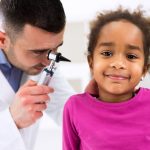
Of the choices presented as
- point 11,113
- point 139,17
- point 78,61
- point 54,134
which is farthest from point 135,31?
point 54,134

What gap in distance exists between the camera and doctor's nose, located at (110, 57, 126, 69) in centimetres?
80

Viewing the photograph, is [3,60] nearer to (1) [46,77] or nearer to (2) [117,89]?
(1) [46,77]

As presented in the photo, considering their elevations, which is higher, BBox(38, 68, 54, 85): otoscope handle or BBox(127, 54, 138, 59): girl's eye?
BBox(127, 54, 138, 59): girl's eye

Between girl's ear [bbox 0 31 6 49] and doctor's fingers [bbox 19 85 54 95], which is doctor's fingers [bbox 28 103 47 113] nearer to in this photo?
doctor's fingers [bbox 19 85 54 95]

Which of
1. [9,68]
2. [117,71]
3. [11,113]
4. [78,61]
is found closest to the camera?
[117,71]

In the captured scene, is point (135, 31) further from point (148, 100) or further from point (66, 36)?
point (66, 36)

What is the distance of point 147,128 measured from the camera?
2.66ft

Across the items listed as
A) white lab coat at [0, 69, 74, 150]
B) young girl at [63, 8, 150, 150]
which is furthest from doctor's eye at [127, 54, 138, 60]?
white lab coat at [0, 69, 74, 150]

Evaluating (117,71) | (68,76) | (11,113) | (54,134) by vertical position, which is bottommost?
(54,134)

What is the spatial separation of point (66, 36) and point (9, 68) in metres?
0.43

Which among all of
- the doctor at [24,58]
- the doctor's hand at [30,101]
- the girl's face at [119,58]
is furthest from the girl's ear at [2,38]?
the girl's face at [119,58]

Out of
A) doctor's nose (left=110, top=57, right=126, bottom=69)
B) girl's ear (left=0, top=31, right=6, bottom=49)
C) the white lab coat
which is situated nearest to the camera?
doctor's nose (left=110, top=57, right=126, bottom=69)

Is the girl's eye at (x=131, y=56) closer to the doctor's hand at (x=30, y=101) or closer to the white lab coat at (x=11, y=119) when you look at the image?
the doctor's hand at (x=30, y=101)

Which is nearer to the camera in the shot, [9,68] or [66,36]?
[9,68]
